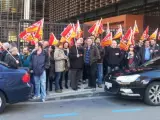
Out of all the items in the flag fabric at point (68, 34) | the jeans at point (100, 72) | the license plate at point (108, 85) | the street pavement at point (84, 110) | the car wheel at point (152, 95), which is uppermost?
the flag fabric at point (68, 34)

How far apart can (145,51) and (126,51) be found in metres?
0.67

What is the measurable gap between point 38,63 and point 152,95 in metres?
3.18

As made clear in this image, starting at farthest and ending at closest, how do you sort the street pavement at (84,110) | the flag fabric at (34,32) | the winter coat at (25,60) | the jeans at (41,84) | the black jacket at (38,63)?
the flag fabric at (34,32) < the winter coat at (25,60) < the jeans at (41,84) < the black jacket at (38,63) < the street pavement at (84,110)

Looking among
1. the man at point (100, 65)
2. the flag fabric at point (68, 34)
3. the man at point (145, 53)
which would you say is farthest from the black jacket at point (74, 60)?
the man at point (145, 53)

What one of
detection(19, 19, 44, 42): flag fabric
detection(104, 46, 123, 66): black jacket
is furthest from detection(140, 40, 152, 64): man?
detection(19, 19, 44, 42): flag fabric

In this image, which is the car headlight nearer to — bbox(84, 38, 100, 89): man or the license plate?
the license plate

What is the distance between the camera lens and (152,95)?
8328 millimetres

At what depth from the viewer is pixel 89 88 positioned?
1038cm

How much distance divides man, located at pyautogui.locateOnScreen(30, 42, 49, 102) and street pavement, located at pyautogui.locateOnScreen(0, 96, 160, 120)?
17.6 inches

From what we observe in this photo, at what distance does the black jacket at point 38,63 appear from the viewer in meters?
8.82

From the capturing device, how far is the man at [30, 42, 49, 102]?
884 cm

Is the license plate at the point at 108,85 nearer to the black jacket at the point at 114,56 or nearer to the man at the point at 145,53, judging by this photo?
the black jacket at the point at 114,56

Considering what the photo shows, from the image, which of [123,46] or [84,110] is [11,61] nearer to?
[84,110]

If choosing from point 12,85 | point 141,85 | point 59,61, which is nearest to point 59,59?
point 59,61
